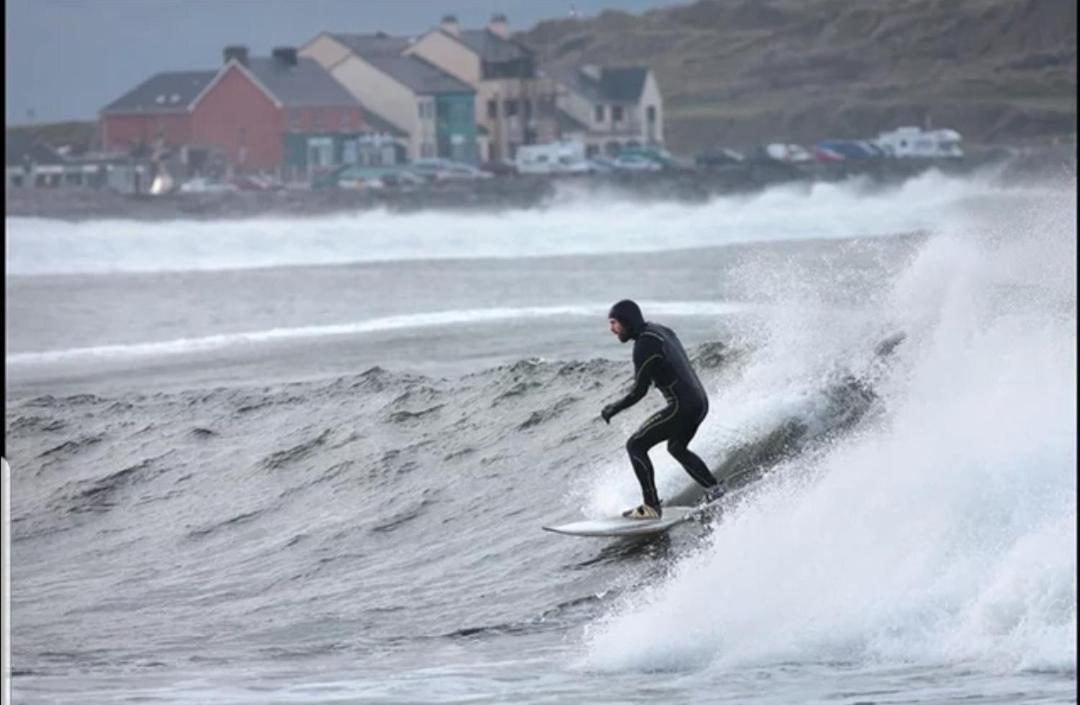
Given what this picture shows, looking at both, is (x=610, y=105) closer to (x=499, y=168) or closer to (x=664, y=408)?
(x=499, y=168)

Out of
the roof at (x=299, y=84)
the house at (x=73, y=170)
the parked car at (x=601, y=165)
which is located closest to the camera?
the house at (x=73, y=170)

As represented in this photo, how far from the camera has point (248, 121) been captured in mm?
99125

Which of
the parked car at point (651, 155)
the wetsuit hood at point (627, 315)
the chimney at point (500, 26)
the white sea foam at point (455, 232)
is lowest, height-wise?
the white sea foam at point (455, 232)

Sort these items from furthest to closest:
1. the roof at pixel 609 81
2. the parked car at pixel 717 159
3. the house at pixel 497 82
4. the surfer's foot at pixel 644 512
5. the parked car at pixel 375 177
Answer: the roof at pixel 609 81 → the house at pixel 497 82 → the parked car at pixel 717 159 → the parked car at pixel 375 177 → the surfer's foot at pixel 644 512

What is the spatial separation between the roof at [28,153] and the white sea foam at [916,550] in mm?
85020

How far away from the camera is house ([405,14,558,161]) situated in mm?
108375

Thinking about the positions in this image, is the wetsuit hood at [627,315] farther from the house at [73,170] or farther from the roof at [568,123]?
the roof at [568,123]

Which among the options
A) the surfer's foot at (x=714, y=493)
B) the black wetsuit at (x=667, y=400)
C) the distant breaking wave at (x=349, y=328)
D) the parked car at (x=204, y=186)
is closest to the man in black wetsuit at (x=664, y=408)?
the black wetsuit at (x=667, y=400)

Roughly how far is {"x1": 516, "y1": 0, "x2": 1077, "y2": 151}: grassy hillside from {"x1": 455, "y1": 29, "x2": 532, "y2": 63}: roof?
759cm

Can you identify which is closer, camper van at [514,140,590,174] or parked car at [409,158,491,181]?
parked car at [409,158,491,181]

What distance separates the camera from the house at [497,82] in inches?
4267

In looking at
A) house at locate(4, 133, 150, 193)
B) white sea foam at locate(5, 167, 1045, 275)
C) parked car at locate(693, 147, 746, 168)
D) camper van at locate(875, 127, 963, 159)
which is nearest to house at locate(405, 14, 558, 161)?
parked car at locate(693, 147, 746, 168)

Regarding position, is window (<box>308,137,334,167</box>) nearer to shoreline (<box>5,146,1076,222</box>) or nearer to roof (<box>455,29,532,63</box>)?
roof (<box>455,29,532,63</box>)

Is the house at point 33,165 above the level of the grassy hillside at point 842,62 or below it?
below
